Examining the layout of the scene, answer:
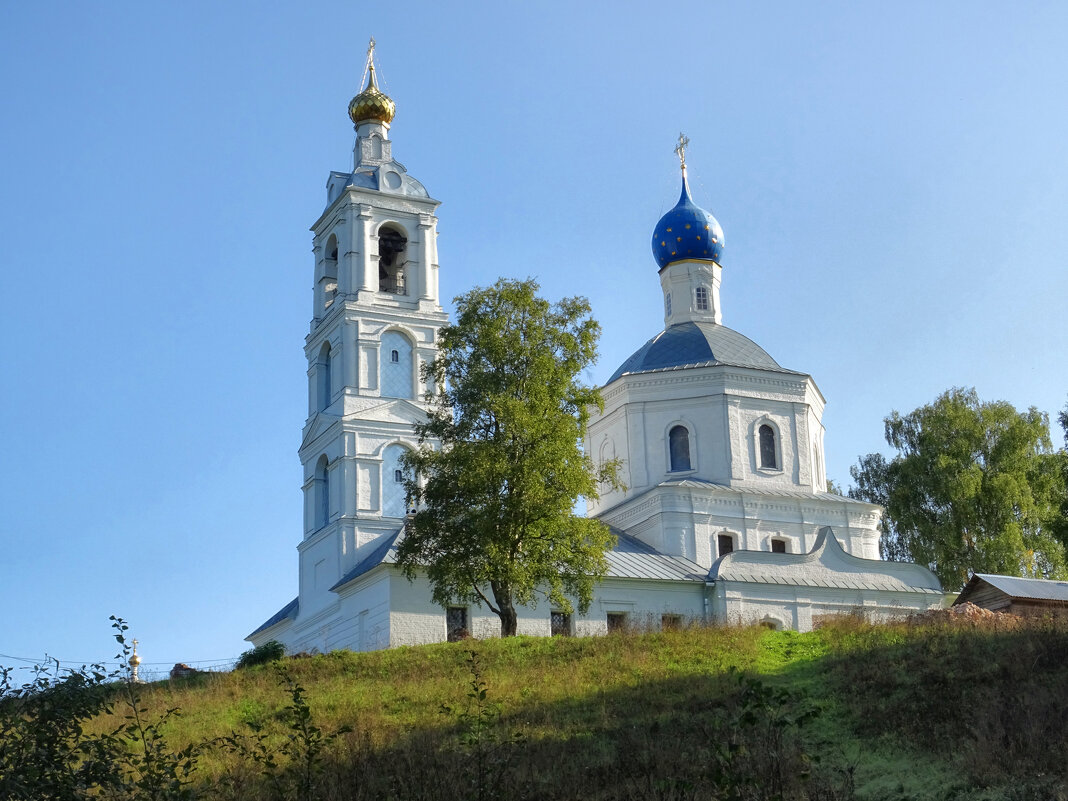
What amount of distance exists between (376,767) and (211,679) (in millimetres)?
8187

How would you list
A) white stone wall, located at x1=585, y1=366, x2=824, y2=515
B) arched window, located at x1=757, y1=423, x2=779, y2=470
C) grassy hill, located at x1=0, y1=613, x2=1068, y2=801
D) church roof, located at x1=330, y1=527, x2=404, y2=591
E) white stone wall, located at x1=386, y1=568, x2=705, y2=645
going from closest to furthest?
grassy hill, located at x1=0, y1=613, x2=1068, y2=801 < white stone wall, located at x1=386, y1=568, x2=705, y2=645 < church roof, located at x1=330, y1=527, x2=404, y2=591 < white stone wall, located at x1=585, y1=366, x2=824, y2=515 < arched window, located at x1=757, y1=423, x2=779, y2=470

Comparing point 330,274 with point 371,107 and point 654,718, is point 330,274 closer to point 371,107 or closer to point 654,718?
point 371,107

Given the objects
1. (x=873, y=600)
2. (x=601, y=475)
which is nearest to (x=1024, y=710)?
(x=601, y=475)

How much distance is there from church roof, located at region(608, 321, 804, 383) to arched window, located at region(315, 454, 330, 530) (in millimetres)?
7140

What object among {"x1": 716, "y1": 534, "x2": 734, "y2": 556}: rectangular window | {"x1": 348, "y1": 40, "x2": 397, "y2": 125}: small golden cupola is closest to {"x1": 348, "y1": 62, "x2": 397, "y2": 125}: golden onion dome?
{"x1": 348, "y1": 40, "x2": 397, "y2": 125}: small golden cupola

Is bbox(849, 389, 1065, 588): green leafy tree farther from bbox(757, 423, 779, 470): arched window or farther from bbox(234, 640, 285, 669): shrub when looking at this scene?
bbox(234, 640, 285, 669): shrub

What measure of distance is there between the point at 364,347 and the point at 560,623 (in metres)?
7.81

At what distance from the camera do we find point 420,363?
3123cm

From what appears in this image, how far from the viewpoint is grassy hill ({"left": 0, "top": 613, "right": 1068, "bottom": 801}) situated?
38.7 feet

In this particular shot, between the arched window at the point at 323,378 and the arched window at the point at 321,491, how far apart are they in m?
1.44

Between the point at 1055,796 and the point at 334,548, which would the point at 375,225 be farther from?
the point at 1055,796

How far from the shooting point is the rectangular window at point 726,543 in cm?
3092

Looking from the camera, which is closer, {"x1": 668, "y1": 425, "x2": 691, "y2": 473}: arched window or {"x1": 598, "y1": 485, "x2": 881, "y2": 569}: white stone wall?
{"x1": 598, "y1": 485, "x2": 881, "y2": 569}: white stone wall

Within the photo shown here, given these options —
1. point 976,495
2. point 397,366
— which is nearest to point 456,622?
point 397,366
